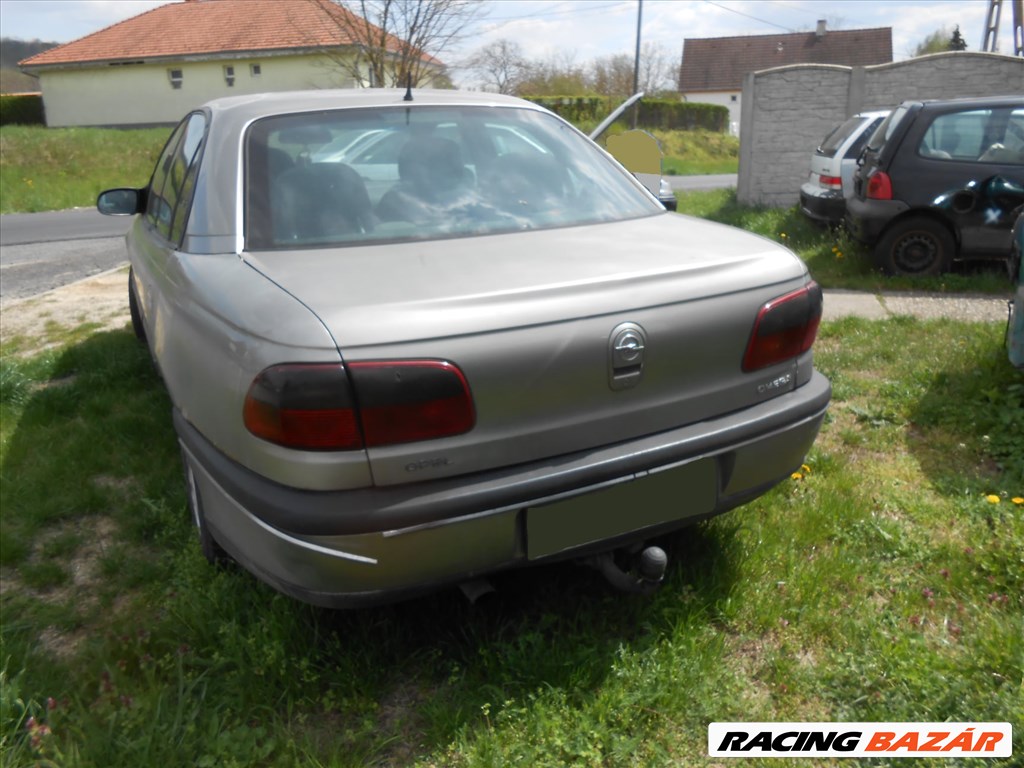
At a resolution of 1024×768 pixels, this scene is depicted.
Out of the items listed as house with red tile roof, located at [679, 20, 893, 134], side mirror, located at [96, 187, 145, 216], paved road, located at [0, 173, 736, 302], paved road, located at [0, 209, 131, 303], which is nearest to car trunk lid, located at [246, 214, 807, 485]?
side mirror, located at [96, 187, 145, 216]

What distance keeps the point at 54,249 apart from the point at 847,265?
11.1m

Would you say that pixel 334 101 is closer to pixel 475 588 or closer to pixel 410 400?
pixel 410 400

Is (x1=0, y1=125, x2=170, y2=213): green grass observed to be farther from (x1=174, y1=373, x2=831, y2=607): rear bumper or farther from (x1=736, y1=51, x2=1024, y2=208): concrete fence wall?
(x1=174, y1=373, x2=831, y2=607): rear bumper

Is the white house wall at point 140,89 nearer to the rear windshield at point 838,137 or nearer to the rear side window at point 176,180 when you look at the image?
the rear windshield at point 838,137

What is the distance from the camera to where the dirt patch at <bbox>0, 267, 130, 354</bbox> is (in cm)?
650

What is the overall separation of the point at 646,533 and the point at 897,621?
0.92 m

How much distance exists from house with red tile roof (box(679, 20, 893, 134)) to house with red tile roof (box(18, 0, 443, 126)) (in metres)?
30.5

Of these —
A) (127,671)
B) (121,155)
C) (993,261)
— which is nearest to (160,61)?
(121,155)

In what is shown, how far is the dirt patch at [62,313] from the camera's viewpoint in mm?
6500

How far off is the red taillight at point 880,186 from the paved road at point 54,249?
8.22 m

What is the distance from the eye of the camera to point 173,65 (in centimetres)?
4147

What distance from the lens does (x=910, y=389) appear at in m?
4.52

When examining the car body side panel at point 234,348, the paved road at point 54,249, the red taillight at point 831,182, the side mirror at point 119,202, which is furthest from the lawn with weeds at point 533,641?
the paved road at point 54,249

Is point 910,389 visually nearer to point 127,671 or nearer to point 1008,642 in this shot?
point 1008,642
